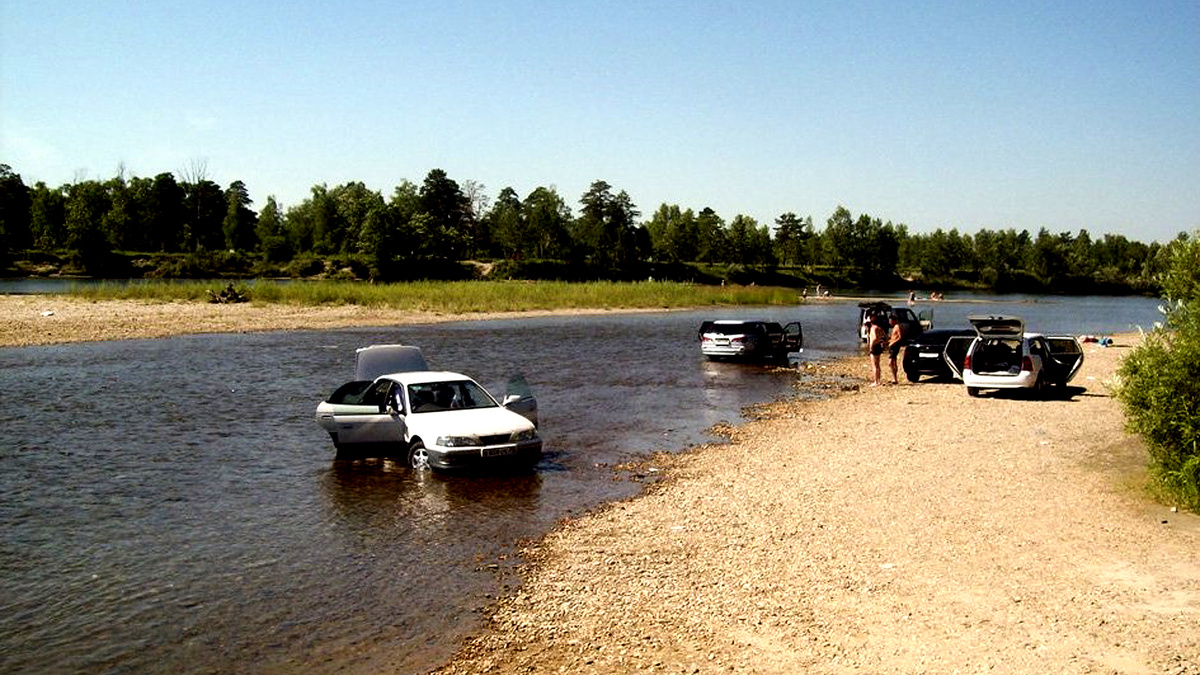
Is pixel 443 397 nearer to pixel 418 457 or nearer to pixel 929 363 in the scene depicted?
pixel 418 457

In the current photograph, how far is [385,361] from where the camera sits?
19766 millimetres

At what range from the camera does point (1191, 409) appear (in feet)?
39.0

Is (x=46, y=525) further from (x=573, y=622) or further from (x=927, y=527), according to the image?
(x=927, y=527)

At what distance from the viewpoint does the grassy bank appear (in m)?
65.0

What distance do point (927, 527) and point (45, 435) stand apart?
61.4 feet

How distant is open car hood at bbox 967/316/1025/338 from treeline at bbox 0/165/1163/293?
10170 cm

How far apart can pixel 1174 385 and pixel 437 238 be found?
415 ft

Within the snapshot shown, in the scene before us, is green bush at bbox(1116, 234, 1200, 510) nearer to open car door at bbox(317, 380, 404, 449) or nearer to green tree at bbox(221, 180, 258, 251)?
open car door at bbox(317, 380, 404, 449)

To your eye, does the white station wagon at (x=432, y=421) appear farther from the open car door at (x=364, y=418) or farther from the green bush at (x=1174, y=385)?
the green bush at (x=1174, y=385)

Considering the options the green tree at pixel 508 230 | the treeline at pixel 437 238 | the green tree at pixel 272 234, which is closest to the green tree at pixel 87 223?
the treeline at pixel 437 238

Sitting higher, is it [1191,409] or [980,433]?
[1191,409]

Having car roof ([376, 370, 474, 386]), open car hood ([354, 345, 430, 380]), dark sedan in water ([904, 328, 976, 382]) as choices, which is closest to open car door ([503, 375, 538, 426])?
car roof ([376, 370, 474, 386])

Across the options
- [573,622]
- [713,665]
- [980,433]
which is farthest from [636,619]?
[980,433]

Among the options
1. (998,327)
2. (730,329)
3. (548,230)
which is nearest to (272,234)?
(548,230)
